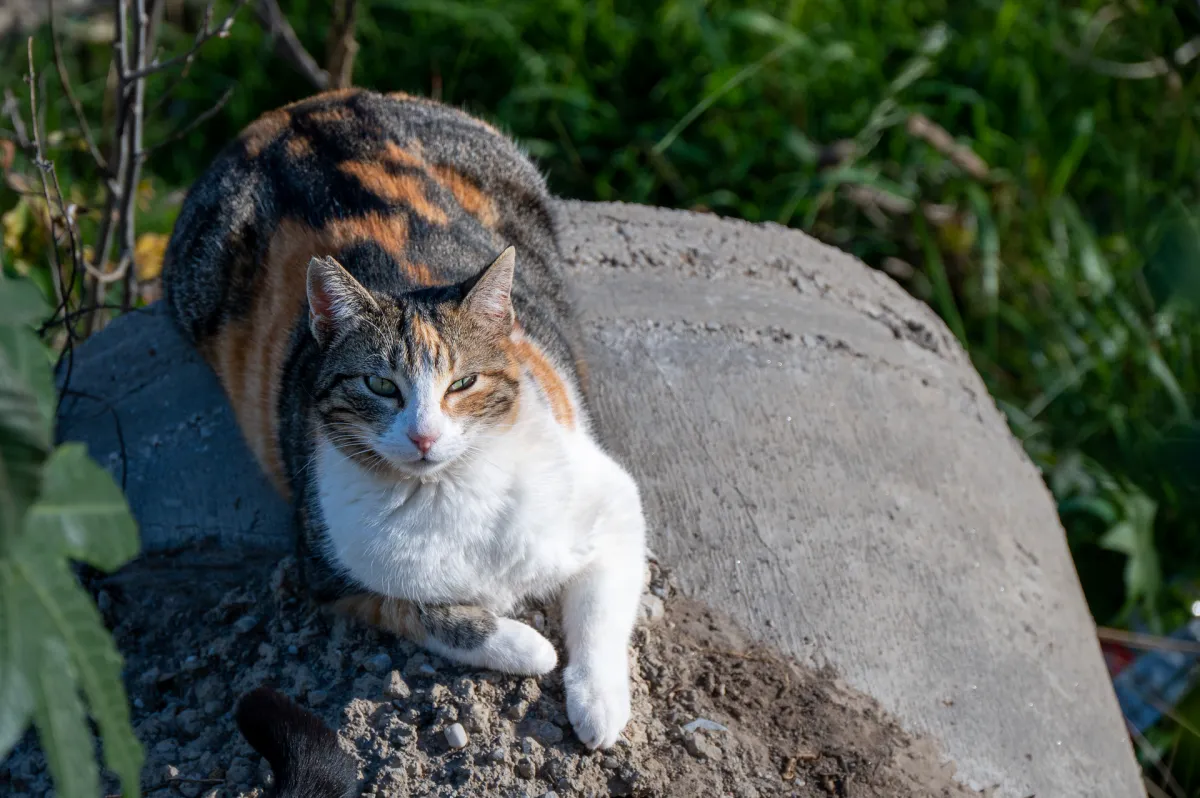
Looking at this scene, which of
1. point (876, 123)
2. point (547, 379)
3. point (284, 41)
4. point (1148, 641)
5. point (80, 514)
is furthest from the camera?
point (876, 123)

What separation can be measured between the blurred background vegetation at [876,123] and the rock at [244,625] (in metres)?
2.06

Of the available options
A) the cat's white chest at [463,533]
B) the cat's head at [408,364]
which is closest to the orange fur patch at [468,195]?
the cat's head at [408,364]

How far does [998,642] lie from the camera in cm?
243

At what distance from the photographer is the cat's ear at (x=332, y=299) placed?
213 centimetres

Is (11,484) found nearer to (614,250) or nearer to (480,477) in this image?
(480,477)

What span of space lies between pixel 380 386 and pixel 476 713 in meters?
0.62

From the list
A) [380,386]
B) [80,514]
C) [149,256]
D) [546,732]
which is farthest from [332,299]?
[149,256]

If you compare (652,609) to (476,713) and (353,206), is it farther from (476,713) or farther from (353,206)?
(353,206)

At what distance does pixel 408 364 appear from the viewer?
7.15ft

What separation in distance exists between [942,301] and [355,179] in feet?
7.95

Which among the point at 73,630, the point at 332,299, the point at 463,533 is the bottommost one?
the point at 463,533

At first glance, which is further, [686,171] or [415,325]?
[686,171]

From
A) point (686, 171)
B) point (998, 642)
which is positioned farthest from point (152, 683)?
point (686, 171)

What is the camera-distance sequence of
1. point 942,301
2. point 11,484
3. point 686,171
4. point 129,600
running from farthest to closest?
point 686,171, point 942,301, point 129,600, point 11,484
